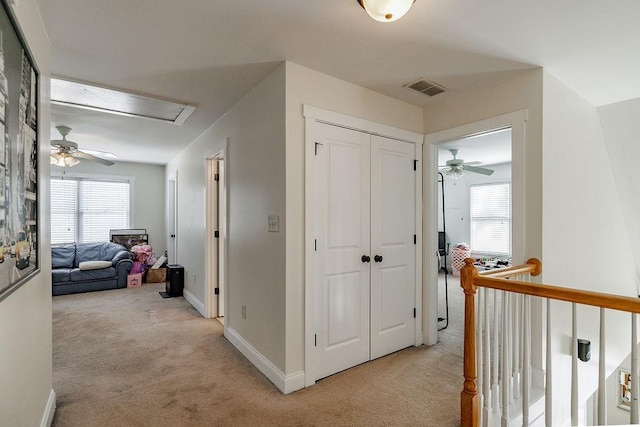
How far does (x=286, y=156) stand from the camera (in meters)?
2.36

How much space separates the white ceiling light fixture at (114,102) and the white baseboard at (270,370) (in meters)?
2.42

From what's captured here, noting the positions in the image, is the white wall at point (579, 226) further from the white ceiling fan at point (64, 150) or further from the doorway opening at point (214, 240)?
the white ceiling fan at point (64, 150)

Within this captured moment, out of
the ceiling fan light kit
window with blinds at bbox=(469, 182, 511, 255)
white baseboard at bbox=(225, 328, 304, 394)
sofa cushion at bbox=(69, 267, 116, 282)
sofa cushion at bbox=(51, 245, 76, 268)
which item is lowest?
white baseboard at bbox=(225, 328, 304, 394)

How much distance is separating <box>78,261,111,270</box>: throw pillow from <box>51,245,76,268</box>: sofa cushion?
0.76 feet

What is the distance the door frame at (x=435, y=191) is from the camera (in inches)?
96.9

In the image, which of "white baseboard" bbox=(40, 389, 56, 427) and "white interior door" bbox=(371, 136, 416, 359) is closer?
"white baseboard" bbox=(40, 389, 56, 427)

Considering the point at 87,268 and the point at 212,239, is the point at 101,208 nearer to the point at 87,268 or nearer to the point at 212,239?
the point at 87,268

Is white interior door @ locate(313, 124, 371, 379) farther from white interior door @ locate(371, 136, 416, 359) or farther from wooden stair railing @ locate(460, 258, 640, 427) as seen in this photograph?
wooden stair railing @ locate(460, 258, 640, 427)

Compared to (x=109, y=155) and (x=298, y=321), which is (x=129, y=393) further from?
(x=109, y=155)

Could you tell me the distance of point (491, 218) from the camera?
22.5ft

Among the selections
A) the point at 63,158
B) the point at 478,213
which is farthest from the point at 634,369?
the point at 478,213

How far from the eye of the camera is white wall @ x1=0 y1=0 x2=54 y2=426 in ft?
4.13

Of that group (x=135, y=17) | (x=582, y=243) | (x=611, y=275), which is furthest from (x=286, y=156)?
(x=611, y=275)

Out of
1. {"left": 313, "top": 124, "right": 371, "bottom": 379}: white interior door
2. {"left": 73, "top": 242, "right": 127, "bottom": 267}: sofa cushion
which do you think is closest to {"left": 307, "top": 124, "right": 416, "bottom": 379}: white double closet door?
{"left": 313, "top": 124, "right": 371, "bottom": 379}: white interior door
